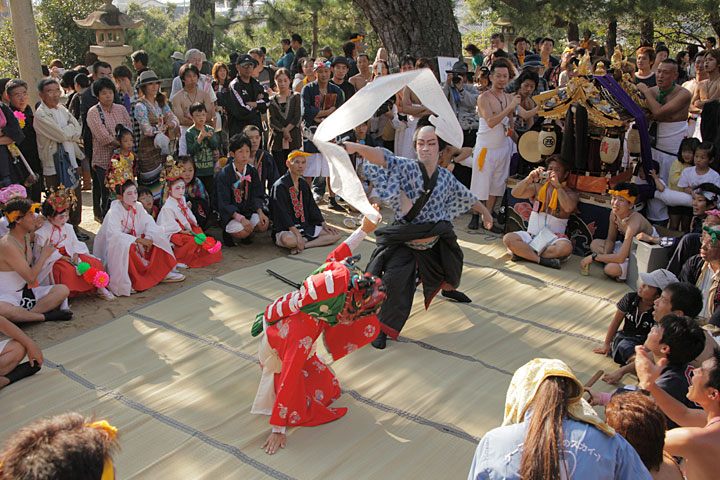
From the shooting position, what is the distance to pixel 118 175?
4785 mm

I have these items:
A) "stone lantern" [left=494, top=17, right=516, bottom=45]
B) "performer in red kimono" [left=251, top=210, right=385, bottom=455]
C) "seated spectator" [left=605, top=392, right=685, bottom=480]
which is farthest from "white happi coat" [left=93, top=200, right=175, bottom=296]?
"stone lantern" [left=494, top=17, right=516, bottom=45]

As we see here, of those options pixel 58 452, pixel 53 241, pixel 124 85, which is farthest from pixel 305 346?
pixel 124 85

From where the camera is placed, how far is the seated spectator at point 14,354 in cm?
331

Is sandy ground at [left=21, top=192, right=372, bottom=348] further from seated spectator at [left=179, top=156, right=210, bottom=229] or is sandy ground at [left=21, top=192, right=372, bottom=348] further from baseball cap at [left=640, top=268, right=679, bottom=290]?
baseball cap at [left=640, top=268, right=679, bottom=290]

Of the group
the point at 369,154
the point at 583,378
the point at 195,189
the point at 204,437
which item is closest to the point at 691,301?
the point at 583,378

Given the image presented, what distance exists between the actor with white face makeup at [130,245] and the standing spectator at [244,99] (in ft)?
6.13

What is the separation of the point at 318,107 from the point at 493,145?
6.07ft

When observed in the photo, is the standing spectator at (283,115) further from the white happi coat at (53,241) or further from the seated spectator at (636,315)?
the seated spectator at (636,315)

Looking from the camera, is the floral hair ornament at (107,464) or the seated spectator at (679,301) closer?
the floral hair ornament at (107,464)

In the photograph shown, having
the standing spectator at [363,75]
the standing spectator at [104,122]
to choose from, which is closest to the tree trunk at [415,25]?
the standing spectator at [363,75]

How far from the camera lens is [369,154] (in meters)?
3.63

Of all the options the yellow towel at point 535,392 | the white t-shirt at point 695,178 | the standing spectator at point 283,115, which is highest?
the standing spectator at point 283,115

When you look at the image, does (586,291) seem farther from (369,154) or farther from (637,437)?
(637,437)

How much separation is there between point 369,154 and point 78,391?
6.69 feet
